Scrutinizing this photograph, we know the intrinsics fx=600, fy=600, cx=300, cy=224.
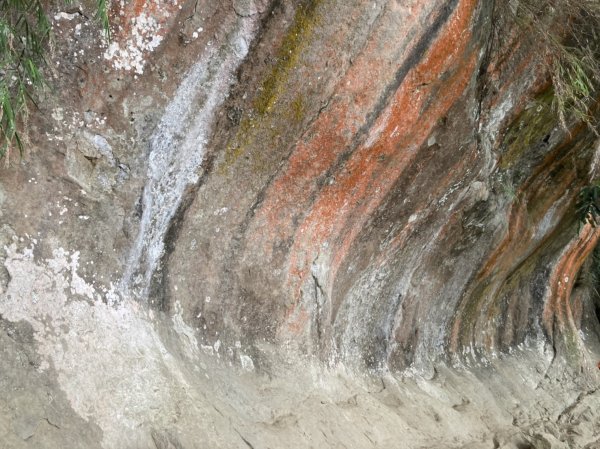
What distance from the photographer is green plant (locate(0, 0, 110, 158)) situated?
2.29 meters

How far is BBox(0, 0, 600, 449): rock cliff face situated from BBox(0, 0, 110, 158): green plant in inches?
3.3

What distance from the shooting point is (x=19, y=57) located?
2.37m

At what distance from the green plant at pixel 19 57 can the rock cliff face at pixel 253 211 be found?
0.27 ft

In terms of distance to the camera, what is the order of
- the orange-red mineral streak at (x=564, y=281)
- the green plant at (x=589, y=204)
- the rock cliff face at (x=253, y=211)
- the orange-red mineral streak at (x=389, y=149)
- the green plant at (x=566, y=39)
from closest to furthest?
1. the rock cliff face at (x=253, y=211)
2. the orange-red mineral streak at (x=389, y=149)
3. the green plant at (x=566, y=39)
4. the green plant at (x=589, y=204)
5. the orange-red mineral streak at (x=564, y=281)

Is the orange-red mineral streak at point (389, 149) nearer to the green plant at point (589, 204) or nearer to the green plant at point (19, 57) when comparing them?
the green plant at point (19, 57)

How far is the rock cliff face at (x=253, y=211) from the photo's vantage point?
99.9 inches

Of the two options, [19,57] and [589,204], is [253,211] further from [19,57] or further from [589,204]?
[589,204]

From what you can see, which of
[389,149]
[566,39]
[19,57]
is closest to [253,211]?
[389,149]

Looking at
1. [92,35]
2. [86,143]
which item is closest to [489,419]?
[86,143]

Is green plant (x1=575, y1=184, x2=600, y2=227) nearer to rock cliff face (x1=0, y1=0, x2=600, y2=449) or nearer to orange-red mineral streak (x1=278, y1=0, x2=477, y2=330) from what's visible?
rock cliff face (x1=0, y1=0, x2=600, y2=449)

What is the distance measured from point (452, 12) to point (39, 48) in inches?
78.4

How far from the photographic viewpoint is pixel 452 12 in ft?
10.1

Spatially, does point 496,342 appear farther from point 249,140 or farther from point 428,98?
point 249,140

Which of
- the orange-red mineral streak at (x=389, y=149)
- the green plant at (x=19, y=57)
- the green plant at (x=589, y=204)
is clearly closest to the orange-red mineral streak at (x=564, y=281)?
the green plant at (x=589, y=204)
